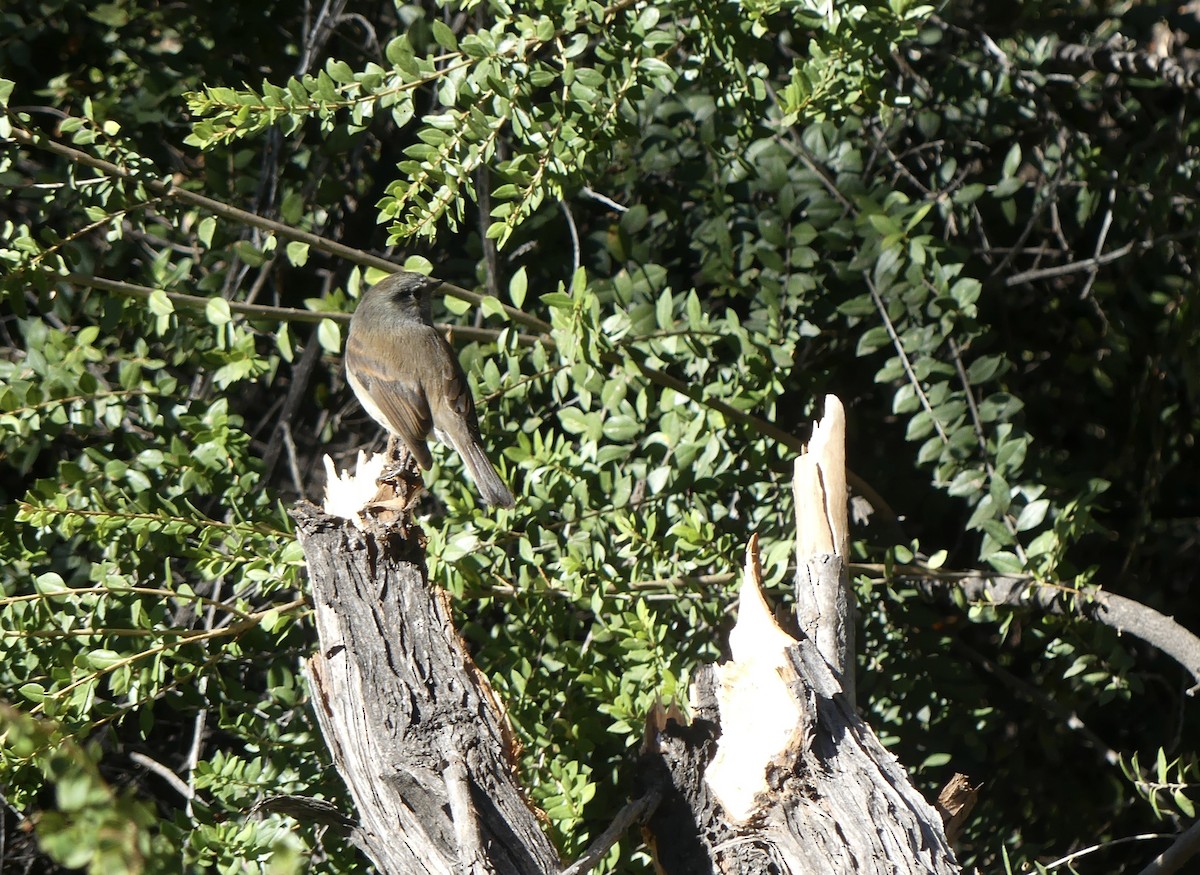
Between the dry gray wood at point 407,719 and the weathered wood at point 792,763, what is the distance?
377 millimetres

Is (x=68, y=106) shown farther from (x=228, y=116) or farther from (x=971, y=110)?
(x=971, y=110)

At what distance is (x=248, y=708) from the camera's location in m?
3.70

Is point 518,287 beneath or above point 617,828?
above

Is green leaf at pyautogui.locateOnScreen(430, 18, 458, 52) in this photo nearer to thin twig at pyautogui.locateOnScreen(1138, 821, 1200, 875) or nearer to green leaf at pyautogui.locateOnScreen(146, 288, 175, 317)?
green leaf at pyautogui.locateOnScreen(146, 288, 175, 317)

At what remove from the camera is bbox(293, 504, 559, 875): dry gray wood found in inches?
99.1

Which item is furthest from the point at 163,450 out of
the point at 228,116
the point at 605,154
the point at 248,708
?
the point at 605,154

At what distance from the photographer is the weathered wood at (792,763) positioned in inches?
91.0

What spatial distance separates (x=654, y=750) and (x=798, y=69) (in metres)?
1.91

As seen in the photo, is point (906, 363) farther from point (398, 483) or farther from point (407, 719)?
point (407, 719)

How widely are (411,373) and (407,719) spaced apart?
1912 mm

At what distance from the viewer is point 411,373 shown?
4.29 metres

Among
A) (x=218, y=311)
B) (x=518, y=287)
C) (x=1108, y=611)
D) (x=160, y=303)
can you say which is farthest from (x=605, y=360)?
(x=1108, y=611)

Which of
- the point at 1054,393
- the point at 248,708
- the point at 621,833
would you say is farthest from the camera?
the point at 1054,393

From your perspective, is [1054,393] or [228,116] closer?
[228,116]
